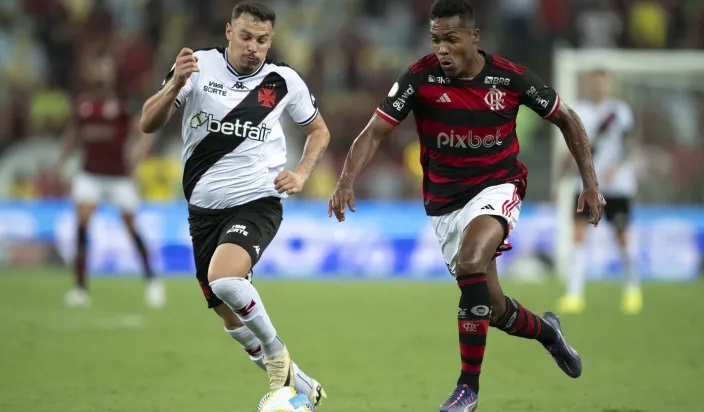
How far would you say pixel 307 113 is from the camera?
8047mm

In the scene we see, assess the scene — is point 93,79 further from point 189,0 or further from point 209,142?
point 189,0

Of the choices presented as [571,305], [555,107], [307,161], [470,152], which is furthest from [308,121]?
[571,305]

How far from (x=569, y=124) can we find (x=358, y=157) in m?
1.42

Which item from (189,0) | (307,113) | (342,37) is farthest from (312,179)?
(307,113)

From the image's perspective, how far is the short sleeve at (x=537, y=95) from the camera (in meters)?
7.51

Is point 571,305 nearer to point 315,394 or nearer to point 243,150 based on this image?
point 315,394

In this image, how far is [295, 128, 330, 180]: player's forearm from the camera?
777cm

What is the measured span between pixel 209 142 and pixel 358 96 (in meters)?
15.5

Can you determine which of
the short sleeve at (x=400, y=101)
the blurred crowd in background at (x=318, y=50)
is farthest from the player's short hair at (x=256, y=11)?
the blurred crowd in background at (x=318, y=50)

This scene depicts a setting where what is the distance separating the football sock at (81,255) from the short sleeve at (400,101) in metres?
8.23

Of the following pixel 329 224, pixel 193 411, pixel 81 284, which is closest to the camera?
pixel 193 411

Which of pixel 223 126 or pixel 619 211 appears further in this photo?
pixel 619 211

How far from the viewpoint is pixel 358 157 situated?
7484 mm

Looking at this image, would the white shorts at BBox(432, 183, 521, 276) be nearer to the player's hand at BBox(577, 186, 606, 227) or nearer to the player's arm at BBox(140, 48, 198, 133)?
the player's hand at BBox(577, 186, 606, 227)
